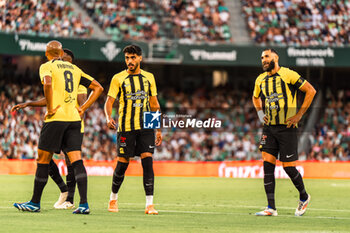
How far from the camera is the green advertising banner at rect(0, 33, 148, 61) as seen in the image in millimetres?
25781

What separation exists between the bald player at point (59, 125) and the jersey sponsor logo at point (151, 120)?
0.98 m

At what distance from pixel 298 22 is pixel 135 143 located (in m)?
19.6

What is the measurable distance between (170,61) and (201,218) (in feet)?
57.9

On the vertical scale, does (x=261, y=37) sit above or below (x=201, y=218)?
above

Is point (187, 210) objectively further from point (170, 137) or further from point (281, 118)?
point (170, 137)

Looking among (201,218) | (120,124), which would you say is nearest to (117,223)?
(201,218)

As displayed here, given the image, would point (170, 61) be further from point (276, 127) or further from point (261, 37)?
point (276, 127)

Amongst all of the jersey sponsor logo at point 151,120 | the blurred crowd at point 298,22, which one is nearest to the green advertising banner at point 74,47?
the blurred crowd at point 298,22

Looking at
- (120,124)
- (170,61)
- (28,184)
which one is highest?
(170,61)

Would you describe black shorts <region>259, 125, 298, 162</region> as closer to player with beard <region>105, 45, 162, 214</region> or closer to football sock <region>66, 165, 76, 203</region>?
player with beard <region>105, 45, 162, 214</region>

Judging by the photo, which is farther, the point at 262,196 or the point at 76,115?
the point at 262,196

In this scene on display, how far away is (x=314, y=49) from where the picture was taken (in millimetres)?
27266

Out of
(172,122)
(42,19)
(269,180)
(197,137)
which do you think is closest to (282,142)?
(269,180)

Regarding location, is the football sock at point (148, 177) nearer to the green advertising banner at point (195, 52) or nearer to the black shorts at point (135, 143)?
the black shorts at point (135, 143)
